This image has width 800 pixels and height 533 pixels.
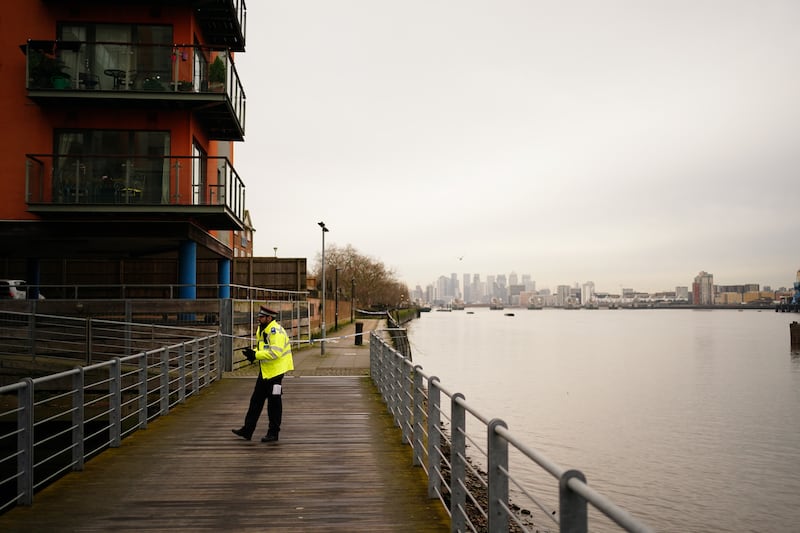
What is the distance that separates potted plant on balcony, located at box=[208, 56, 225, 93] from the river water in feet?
Result: 37.2

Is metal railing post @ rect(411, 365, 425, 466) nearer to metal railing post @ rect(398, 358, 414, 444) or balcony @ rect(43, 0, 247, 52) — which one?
metal railing post @ rect(398, 358, 414, 444)

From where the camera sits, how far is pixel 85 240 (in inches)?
806

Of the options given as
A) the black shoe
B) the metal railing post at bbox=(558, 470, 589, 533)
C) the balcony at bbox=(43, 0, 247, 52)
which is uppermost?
the balcony at bbox=(43, 0, 247, 52)

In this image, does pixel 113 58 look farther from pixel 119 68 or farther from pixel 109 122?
pixel 109 122

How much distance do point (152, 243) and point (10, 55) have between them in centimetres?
666

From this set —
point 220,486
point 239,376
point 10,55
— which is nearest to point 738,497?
point 239,376

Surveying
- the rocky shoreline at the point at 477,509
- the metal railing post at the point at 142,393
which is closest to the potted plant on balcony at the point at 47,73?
the metal railing post at the point at 142,393

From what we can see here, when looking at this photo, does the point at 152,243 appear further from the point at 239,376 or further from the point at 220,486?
the point at 220,486

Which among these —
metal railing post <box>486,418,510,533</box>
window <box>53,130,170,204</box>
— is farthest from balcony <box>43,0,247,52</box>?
metal railing post <box>486,418,510,533</box>

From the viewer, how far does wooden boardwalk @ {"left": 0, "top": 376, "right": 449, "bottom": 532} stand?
6111 millimetres

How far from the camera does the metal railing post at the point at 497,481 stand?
4.46m

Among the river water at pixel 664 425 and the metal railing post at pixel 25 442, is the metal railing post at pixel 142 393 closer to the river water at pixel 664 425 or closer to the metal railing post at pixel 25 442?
the metal railing post at pixel 25 442

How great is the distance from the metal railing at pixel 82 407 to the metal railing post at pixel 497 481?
4.38 m

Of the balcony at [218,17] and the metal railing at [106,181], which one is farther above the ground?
the balcony at [218,17]
